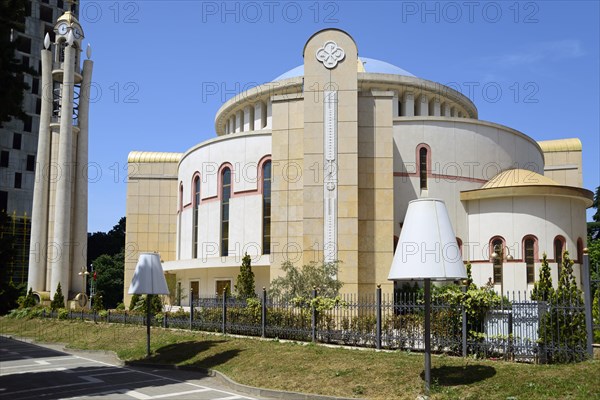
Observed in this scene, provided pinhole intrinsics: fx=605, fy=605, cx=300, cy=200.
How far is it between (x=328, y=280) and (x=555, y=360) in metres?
11.3

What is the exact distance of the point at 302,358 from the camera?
16281 millimetres

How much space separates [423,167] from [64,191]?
94.2 ft

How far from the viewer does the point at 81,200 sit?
48312mm

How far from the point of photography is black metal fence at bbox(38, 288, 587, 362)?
46.3 feet

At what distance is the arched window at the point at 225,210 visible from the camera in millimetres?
36375

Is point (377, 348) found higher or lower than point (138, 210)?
lower

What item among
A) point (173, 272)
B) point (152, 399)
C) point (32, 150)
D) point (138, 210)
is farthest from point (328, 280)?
point (32, 150)

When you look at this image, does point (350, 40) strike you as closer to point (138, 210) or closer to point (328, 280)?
point (328, 280)

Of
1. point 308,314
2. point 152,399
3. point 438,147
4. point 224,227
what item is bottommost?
point 152,399

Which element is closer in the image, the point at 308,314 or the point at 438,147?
the point at 308,314

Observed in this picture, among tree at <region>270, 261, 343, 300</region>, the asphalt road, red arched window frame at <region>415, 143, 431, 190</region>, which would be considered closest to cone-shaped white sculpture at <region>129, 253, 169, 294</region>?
the asphalt road

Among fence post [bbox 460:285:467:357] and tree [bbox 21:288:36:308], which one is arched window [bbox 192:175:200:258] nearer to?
tree [bbox 21:288:36:308]

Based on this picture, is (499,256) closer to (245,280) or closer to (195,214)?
(245,280)

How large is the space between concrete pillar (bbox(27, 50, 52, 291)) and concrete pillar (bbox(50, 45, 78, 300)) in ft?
3.90
